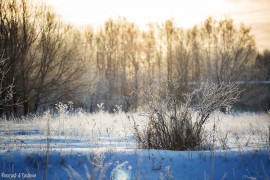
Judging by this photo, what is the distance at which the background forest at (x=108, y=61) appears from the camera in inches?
419

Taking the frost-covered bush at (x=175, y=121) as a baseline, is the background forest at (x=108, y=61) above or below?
above

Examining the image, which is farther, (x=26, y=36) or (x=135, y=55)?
(x=135, y=55)

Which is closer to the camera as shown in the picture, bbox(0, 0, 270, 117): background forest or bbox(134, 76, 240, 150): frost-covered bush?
bbox(134, 76, 240, 150): frost-covered bush

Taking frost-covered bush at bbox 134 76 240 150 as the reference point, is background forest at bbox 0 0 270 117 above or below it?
above

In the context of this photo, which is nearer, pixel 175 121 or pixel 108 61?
pixel 175 121

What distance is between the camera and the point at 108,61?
28156 mm

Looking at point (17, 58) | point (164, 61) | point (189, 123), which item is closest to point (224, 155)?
point (189, 123)

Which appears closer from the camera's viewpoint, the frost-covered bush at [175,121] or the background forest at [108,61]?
the frost-covered bush at [175,121]

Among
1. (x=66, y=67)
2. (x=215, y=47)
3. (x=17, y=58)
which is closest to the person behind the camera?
(x=17, y=58)

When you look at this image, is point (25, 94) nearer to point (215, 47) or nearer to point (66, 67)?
point (66, 67)

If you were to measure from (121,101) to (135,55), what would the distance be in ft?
24.2

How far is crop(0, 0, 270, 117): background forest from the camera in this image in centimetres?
1064

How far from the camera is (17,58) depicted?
35.4ft

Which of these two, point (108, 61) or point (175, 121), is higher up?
point (108, 61)
